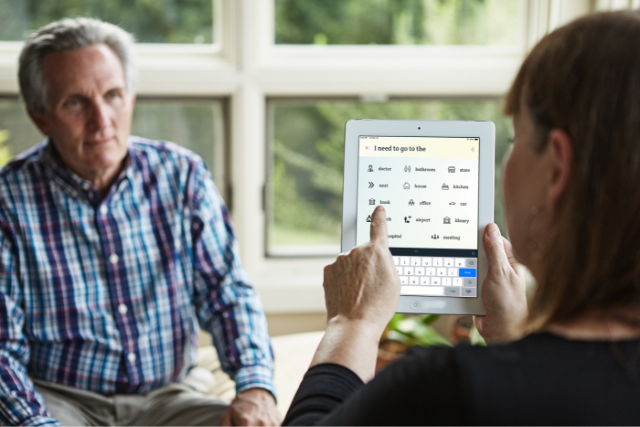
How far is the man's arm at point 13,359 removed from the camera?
3.98 feet

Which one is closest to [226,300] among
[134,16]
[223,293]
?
[223,293]

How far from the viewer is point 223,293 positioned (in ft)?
4.69

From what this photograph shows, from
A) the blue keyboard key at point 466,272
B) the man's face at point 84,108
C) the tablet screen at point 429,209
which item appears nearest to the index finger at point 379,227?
the tablet screen at point 429,209

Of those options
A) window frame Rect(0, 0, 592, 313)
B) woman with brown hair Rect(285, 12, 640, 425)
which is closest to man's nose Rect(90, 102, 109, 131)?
window frame Rect(0, 0, 592, 313)

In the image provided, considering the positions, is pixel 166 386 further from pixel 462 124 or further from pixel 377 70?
pixel 377 70

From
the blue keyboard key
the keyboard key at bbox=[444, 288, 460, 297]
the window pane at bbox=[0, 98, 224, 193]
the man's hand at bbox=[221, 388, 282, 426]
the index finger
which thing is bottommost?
the man's hand at bbox=[221, 388, 282, 426]

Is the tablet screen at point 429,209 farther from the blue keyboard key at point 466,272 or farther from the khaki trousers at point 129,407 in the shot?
the khaki trousers at point 129,407

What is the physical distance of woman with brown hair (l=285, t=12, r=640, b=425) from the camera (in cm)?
53

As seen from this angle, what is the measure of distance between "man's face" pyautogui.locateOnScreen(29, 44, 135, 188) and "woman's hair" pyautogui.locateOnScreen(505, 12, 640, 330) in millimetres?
1081

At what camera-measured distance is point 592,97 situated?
1.80 feet

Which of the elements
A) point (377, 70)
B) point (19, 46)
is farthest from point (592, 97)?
point (19, 46)

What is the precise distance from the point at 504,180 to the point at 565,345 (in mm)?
209

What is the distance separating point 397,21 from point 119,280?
1.40 m

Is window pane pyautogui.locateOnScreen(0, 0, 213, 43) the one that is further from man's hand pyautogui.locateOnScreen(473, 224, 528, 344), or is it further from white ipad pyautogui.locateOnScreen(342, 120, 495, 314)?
man's hand pyautogui.locateOnScreen(473, 224, 528, 344)
